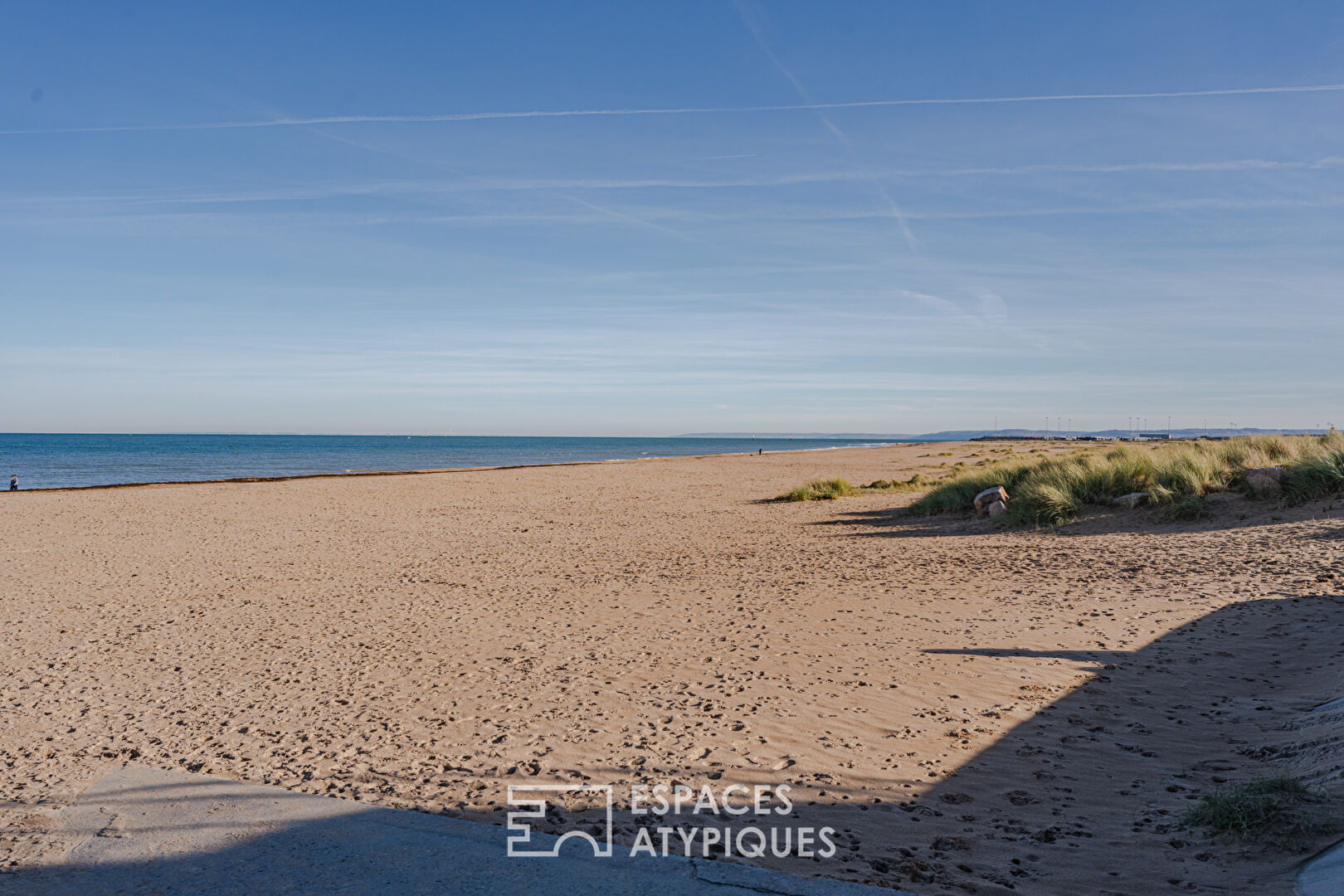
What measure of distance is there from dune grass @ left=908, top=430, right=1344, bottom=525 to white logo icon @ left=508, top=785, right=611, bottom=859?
12.9 m

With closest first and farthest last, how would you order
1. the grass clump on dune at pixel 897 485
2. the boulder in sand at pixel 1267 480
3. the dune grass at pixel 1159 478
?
the dune grass at pixel 1159 478 < the boulder in sand at pixel 1267 480 < the grass clump on dune at pixel 897 485

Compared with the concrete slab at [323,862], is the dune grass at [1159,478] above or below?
above

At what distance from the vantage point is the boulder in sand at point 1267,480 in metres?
14.6

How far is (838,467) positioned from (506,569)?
37.8 meters

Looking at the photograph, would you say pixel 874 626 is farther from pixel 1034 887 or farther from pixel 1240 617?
pixel 1034 887

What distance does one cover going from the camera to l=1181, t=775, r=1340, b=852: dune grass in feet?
Answer: 12.5

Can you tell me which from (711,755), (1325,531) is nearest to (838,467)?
(1325,531)

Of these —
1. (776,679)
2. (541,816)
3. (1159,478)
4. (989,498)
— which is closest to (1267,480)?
(1159,478)

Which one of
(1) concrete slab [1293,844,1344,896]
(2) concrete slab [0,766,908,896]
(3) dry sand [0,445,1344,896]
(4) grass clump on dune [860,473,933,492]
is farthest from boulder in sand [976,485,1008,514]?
(2) concrete slab [0,766,908,896]

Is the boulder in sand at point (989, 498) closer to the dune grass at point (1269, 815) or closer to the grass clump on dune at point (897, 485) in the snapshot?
the grass clump on dune at point (897, 485)

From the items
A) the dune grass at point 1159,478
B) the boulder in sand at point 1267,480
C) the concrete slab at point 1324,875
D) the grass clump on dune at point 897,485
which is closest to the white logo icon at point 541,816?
the concrete slab at point 1324,875

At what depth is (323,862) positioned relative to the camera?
359 centimetres

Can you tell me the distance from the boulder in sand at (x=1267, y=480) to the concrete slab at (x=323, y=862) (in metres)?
14.9

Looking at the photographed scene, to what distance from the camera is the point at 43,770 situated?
489 cm
